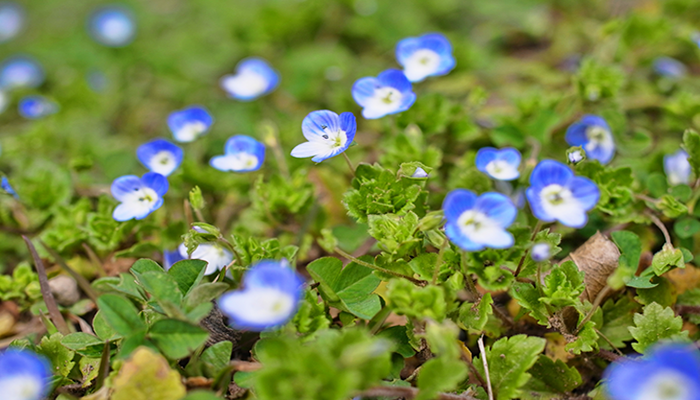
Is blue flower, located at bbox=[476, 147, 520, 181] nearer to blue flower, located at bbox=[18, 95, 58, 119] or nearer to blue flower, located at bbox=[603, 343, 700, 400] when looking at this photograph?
blue flower, located at bbox=[603, 343, 700, 400]

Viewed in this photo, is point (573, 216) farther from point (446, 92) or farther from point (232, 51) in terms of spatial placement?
point (232, 51)

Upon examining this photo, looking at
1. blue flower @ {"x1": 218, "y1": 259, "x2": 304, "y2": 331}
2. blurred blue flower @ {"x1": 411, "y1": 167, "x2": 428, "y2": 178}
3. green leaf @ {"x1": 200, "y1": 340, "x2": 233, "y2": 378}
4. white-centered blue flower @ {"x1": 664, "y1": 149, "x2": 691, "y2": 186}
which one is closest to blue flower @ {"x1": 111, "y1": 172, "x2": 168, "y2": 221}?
green leaf @ {"x1": 200, "y1": 340, "x2": 233, "y2": 378}

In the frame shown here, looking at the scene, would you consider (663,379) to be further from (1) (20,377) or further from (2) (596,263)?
(1) (20,377)

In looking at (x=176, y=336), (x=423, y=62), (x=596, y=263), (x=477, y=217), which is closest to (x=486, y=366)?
(x=477, y=217)

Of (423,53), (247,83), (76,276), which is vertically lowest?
(76,276)

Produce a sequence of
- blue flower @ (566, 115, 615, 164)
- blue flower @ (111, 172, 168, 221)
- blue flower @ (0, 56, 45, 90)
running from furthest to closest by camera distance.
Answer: blue flower @ (0, 56, 45, 90) < blue flower @ (566, 115, 615, 164) < blue flower @ (111, 172, 168, 221)

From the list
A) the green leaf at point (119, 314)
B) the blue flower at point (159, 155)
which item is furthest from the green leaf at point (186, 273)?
the blue flower at point (159, 155)
